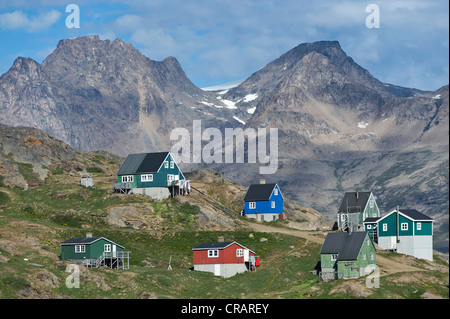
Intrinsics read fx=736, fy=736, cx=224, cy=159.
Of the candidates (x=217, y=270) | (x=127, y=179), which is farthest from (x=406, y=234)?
(x=127, y=179)

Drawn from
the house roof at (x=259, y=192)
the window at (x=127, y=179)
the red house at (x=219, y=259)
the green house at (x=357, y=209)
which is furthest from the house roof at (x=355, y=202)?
the red house at (x=219, y=259)

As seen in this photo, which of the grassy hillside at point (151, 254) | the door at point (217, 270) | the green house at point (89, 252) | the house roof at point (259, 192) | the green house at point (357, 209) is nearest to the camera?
the grassy hillside at point (151, 254)

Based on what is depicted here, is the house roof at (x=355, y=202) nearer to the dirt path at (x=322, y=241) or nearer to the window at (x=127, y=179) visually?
the dirt path at (x=322, y=241)

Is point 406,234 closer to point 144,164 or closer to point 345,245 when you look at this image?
point 345,245
